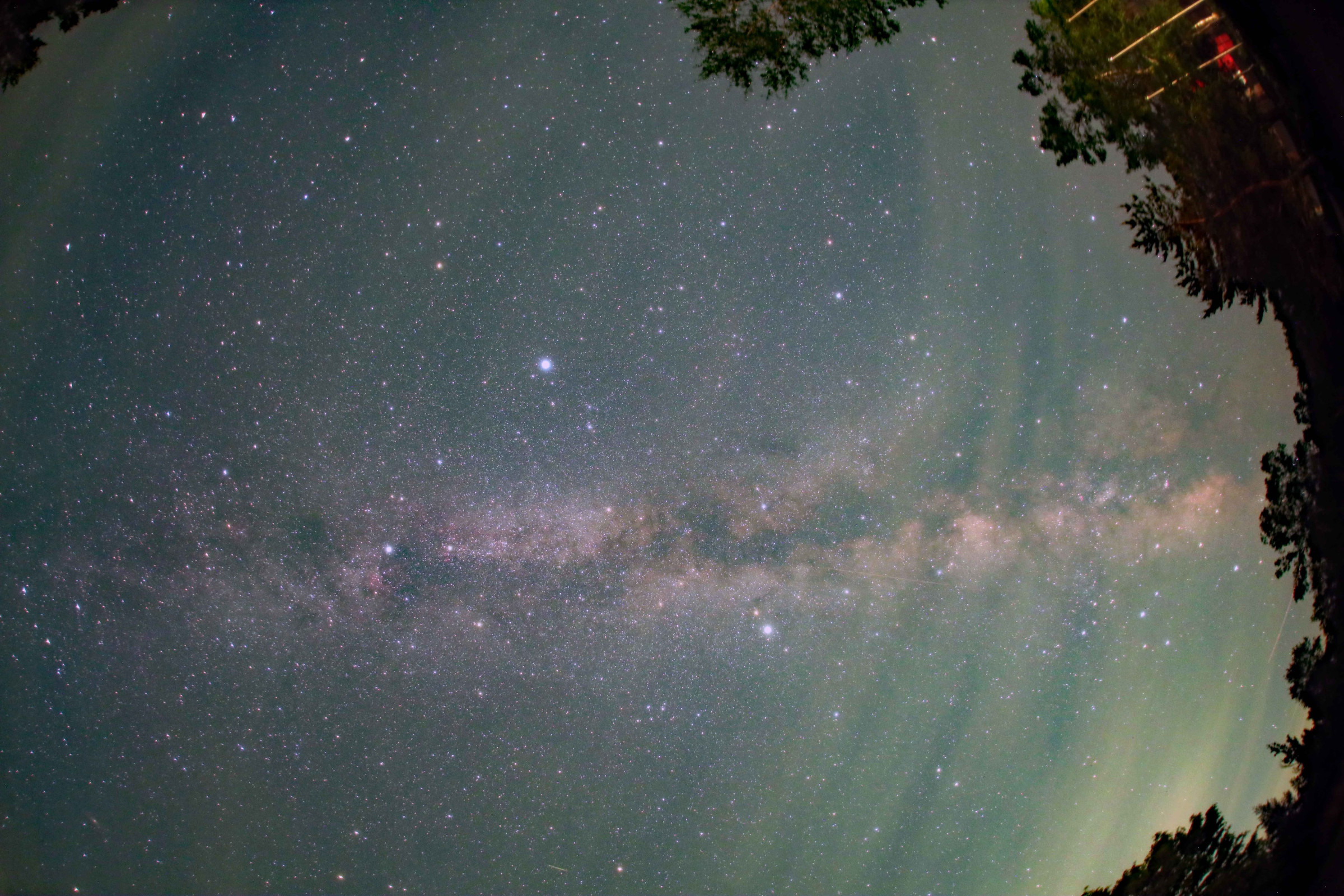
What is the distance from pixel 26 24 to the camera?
15.0 feet

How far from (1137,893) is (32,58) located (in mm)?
12683

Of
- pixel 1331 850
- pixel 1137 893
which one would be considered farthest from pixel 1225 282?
pixel 1137 893

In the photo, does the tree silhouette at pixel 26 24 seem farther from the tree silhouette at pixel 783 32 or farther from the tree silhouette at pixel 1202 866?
the tree silhouette at pixel 1202 866

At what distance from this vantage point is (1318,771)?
540cm

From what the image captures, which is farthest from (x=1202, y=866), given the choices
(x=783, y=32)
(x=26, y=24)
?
(x=26, y=24)

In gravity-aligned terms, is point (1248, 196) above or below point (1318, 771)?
above

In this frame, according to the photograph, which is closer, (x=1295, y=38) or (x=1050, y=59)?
(x=1295, y=38)

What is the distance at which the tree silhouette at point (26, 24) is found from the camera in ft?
14.6

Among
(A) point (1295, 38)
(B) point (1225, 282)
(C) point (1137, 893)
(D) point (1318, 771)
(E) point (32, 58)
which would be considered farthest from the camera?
(C) point (1137, 893)

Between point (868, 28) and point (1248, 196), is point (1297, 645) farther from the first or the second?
point (868, 28)

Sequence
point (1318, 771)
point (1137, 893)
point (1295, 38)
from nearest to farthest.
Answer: point (1295, 38), point (1318, 771), point (1137, 893)

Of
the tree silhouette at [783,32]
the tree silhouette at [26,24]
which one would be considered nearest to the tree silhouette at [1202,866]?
the tree silhouette at [783,32]

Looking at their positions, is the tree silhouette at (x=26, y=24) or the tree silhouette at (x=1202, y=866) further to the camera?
the tree silhouette at (x=1202, y=866)

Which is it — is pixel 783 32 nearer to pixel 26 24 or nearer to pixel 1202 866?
pixel 26 24
